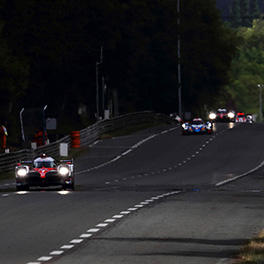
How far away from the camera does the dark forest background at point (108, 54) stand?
8194 cm

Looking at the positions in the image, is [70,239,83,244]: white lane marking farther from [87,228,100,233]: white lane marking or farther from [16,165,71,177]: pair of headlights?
[16,165,71,177]: pair of headlights

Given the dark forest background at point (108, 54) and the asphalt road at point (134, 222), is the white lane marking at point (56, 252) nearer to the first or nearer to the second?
the asphalt road at point (134, 222)

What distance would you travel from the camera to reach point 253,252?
13797 mm

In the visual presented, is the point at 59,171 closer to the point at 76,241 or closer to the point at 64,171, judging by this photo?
the point at 64,171

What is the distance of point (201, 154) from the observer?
58.6 metres

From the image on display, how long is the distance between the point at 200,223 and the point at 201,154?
130ft

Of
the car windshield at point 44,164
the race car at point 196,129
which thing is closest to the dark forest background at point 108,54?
the race car at point 196,129

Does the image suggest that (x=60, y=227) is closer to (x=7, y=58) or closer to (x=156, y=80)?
(x=7, y=58)

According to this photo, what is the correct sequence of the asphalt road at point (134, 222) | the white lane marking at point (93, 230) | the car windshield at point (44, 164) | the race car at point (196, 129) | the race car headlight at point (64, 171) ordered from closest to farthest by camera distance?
the asphalt road at point (134, 222), the white lane marking at point (93, 230), the race car headlight at point (64, 171), the car windshield at point (44, 164), the race car at point (196, 129)

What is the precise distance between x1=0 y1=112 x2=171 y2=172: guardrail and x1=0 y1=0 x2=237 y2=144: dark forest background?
6533mm

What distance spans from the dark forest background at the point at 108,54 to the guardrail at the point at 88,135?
6533 mm

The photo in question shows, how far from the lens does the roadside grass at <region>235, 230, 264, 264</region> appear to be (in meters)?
12.7

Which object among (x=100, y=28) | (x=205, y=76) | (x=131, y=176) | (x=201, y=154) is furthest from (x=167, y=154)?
(x=205, y=76)

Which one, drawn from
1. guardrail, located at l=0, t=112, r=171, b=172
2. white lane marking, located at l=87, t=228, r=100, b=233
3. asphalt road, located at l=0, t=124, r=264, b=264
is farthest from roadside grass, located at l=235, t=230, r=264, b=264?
guardrail, located at l=0, t=112, r=171, b=172
